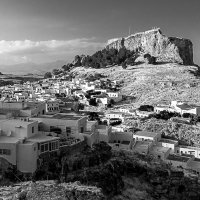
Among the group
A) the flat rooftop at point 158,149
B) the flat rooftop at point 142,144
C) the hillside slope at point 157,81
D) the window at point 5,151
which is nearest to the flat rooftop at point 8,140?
the window at point 5,151

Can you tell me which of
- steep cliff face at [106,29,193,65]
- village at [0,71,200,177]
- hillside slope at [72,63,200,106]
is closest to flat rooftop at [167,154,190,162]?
village at [0,71,200,177]

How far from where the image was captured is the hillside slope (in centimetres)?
5338

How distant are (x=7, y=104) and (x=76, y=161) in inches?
303

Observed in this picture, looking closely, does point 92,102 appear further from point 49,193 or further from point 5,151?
point 49,193

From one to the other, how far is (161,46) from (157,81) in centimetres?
2349

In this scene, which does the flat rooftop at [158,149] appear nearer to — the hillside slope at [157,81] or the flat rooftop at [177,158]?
the flat rooftop at [177,158]

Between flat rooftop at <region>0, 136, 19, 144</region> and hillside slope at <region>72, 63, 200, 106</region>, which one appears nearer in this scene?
flat rooftop at <region>0, 136, 19, 144</region>

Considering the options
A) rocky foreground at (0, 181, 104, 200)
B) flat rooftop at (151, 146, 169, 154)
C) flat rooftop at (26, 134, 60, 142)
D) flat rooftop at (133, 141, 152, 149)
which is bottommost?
flat rooftop at (151, 146, 169, 154)

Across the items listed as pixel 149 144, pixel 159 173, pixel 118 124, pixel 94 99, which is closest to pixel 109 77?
pixel 94 99

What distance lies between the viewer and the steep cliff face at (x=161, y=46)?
266 feet

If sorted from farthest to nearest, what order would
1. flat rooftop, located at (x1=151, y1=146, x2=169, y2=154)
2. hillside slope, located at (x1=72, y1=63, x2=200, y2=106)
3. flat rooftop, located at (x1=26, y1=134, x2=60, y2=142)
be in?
hillside slope, located at (x1=72, y1=63, x2=200, y2=106) → flat rooftop, located at (x1=151, y1=146, x2=169, y2=154) → flat rooftop, located at (x1=26, y1=134, x2=60, y2=142)

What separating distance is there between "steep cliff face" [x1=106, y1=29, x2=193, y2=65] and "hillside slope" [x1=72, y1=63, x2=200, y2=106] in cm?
874

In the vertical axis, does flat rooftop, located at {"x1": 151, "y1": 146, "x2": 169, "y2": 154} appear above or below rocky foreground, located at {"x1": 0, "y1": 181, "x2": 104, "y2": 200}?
below

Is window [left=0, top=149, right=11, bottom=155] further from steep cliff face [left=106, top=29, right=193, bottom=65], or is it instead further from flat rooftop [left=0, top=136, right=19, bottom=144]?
steep cliff face [left=106, top=29, right=193, bottom=65]
